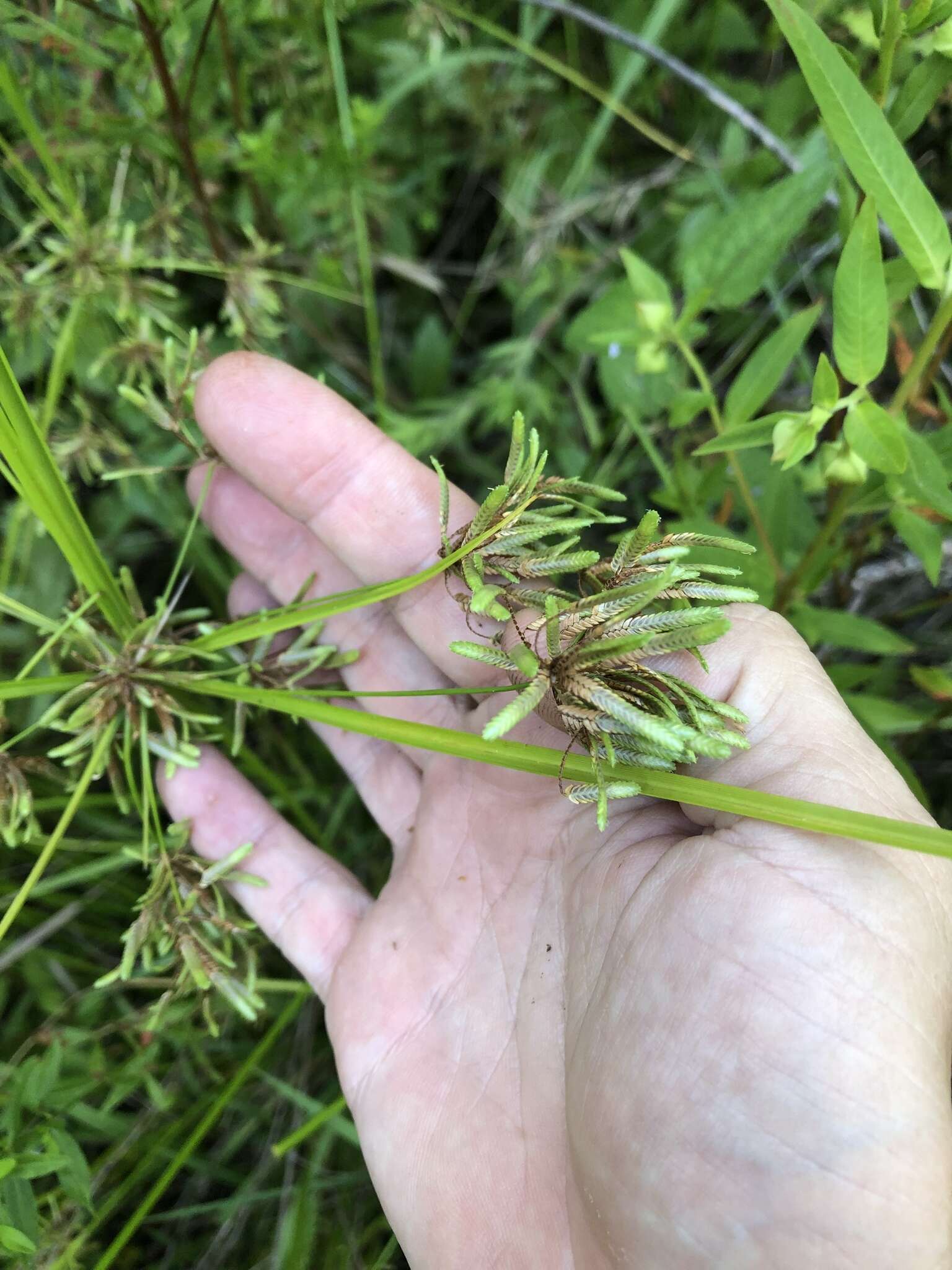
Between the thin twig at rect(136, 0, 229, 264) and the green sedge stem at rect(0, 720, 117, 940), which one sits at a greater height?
the thin twig at rect(136, 0, 229, 264)

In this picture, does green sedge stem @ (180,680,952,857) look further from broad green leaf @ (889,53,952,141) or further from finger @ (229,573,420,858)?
broad green leaf @ (889,53,952,141)

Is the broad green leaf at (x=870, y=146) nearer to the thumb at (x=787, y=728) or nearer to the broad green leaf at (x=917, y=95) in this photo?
the broad green leaf at (x=917, y=95)

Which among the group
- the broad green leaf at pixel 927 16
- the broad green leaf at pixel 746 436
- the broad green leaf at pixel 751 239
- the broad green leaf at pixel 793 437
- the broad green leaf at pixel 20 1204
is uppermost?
the broad green leaf at pixel 927 16

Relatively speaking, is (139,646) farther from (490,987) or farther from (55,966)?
(55,966)

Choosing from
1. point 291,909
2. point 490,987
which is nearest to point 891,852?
point 490,987

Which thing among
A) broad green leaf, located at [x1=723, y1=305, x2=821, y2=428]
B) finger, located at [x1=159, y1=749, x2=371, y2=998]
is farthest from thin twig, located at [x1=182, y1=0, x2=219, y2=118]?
finger, located at [x1=159, y1=749, x2=371, y2=998]

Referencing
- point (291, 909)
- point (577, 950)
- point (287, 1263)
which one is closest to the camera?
point (577, 950)

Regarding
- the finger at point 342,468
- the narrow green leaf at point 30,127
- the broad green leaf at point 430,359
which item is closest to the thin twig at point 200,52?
the narrow green leaf at point 30,127
